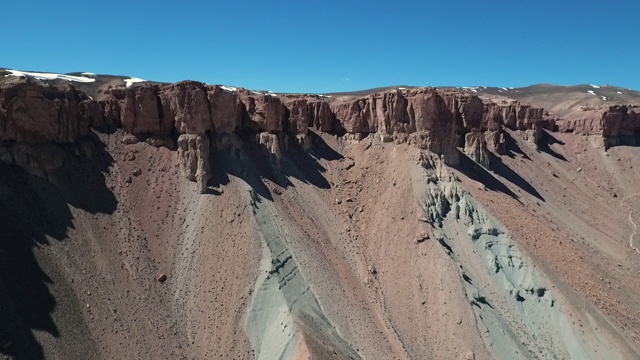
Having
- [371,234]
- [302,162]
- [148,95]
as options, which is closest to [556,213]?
[371,234]

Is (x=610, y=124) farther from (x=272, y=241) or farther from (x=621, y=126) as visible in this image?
(x=272, y=241)

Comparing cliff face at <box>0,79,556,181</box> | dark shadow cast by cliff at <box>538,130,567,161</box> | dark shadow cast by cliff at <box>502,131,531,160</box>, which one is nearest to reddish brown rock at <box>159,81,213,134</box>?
cliff face at <box>0,79,556,181</box>

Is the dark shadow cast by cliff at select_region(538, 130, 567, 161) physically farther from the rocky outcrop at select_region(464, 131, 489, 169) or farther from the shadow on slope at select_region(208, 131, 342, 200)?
the shadow on slope at select_region(208, 131, 342, 200)

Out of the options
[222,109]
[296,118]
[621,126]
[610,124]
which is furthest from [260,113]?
[621,126]

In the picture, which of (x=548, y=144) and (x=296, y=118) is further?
(x=548, y=144)

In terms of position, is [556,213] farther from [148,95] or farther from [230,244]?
[148,95]
